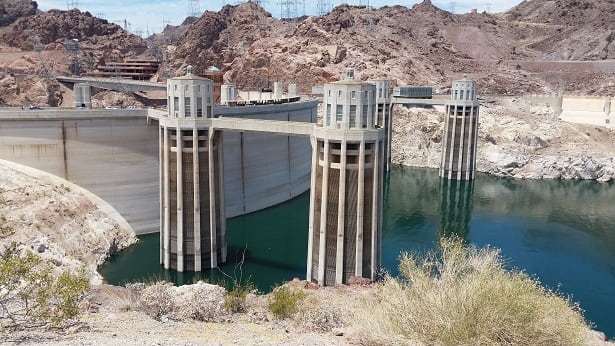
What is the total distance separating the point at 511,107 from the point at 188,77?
65.5 m

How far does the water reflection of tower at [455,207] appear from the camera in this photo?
5053 cm

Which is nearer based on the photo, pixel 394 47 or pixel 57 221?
pixel 57 221

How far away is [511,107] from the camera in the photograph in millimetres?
84812

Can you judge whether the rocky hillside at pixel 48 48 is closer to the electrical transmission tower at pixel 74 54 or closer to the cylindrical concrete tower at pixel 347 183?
the electrical transmission tower at pixel 74 54

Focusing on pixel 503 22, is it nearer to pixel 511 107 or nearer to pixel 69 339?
pixel 511 107

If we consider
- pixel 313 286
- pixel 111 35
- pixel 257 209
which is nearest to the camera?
pixel 313 286

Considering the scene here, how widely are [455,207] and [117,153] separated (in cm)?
3743

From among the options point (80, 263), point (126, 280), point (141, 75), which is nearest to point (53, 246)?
point (80, 263)

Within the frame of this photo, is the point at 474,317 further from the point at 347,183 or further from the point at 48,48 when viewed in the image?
the point at 48,48

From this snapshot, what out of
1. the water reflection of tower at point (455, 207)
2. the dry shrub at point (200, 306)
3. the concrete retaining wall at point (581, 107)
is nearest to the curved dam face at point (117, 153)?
the water reflection of tower at point (455, 207)

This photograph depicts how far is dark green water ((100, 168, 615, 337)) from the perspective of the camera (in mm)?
36094

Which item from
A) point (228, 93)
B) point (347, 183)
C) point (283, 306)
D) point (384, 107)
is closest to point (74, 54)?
point (228, 93)

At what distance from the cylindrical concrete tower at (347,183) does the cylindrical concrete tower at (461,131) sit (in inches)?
1709

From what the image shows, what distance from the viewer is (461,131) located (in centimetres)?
7006
